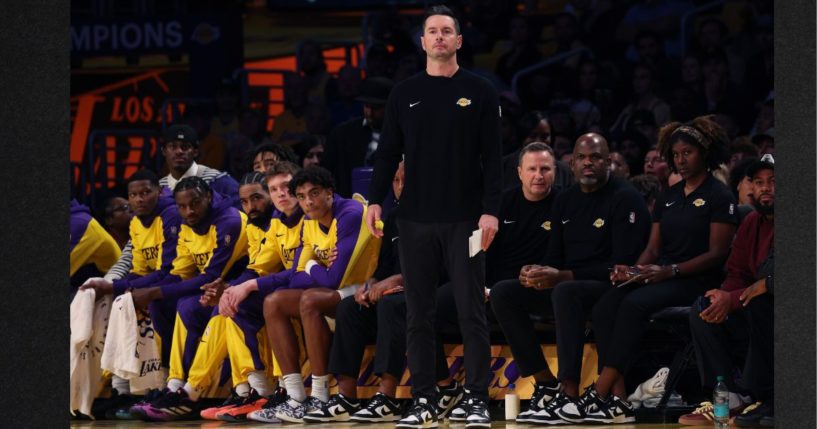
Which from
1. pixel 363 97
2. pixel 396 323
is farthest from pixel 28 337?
pixel 363 97

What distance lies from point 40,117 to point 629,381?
4212mm

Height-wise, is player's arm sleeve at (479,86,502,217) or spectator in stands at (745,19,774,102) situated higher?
spectator in stands at (745,19,774,102)

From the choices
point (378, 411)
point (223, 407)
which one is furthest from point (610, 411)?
point (223, 407)

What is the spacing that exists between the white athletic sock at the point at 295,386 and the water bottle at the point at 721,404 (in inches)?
95.3

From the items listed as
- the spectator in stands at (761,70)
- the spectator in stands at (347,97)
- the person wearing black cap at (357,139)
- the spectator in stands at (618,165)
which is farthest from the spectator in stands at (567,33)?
the spectator in stands at (618,165)

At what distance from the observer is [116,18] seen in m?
14.7

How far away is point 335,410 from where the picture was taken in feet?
24.4

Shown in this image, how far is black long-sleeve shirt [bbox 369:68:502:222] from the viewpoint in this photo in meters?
6.35

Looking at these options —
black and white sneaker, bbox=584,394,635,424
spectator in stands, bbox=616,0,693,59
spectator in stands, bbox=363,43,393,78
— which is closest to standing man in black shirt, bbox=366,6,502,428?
black and white sneaker, bbox=584,394,635,424

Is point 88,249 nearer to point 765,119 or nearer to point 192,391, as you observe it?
point 192,391

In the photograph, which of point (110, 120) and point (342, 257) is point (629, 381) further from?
point (110, 120)

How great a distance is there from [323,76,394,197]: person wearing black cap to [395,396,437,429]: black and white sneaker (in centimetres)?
323

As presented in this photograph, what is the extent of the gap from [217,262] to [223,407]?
3.40 feet

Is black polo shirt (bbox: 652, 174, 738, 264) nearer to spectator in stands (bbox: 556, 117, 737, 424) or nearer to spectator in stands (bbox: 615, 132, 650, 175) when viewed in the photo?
spectator in stands (bbox: 556, 117, 737, 424)
